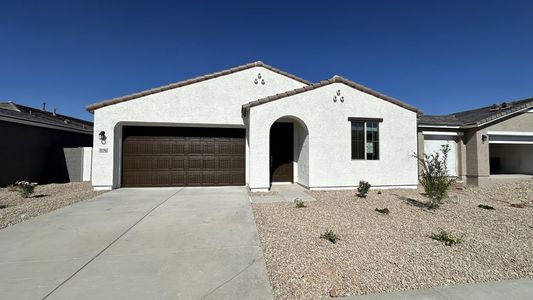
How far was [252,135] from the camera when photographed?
989 centimetres

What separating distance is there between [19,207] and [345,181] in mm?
11337

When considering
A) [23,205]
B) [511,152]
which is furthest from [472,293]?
[511,152]

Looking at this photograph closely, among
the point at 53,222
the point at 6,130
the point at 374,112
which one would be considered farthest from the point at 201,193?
the point at 6,130

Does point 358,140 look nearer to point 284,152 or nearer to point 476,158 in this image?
point 284,152

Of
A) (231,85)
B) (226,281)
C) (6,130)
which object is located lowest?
(226,281)

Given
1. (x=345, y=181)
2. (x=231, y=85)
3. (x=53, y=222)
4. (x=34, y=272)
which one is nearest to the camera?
(x=34, y=272)

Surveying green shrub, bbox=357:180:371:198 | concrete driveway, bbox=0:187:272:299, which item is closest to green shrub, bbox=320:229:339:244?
concrete driveway, bbox=0:187:272:299

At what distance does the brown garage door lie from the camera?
11305mm

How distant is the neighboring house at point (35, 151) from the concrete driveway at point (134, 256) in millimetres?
8705

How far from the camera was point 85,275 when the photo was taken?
3.39 m

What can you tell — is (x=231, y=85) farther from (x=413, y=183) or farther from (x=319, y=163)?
(x=413, y=183)

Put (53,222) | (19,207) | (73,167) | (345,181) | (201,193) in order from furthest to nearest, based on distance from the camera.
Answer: (73,167)
(345,181)
(201,193)
(19,207)
(53,222)

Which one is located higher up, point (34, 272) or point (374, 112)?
point (374, 112)

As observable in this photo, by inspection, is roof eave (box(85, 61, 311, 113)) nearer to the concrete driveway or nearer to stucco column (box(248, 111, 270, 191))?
stucco column (box(248, 111, 270, 191))
